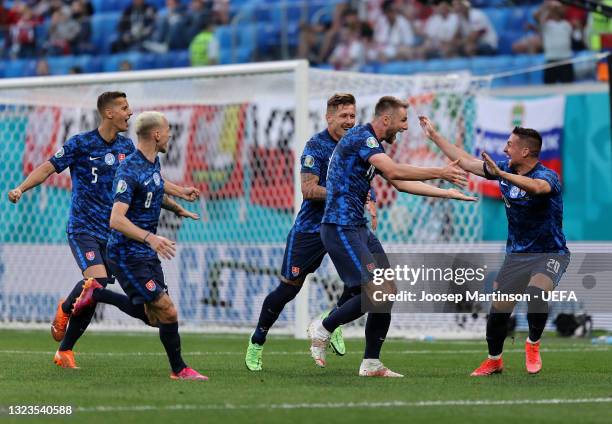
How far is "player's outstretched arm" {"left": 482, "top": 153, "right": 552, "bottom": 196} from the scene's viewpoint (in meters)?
9.94

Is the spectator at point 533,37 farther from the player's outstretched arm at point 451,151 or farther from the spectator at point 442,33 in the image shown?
the player's outstretched arm at point 451,151

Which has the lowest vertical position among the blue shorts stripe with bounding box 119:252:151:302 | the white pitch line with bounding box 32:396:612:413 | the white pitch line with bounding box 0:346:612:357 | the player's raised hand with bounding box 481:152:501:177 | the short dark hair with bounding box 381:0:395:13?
the white pitch line with bounding box 0:346:612:357

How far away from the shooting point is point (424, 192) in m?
10.1

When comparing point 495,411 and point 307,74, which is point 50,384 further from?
point 307,74

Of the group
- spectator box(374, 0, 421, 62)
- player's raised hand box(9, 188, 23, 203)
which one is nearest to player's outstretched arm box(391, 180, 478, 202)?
player's raised hand box(9, 188, 23, 203)

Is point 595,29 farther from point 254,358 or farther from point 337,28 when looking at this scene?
point 254,358

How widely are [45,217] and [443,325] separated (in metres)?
5.92

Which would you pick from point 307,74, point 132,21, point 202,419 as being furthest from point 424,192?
point 132,21

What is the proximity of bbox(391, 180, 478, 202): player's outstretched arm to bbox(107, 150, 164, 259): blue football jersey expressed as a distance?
5.96 ft

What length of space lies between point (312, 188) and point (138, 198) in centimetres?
174

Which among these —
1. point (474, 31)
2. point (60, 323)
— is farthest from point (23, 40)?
point (60, 323)

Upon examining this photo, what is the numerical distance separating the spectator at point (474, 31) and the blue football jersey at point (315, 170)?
9.85 metres

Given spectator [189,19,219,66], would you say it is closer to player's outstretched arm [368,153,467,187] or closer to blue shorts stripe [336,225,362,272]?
blue shorts stripe [336,225,362,272]

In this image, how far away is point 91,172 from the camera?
457 inches
